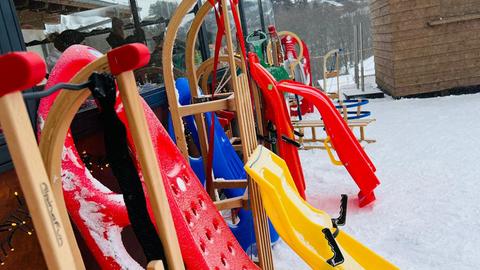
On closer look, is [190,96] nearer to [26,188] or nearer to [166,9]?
[166,9]

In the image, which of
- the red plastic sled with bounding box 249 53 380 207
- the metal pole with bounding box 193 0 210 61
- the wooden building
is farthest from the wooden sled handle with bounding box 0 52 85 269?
the wooden building

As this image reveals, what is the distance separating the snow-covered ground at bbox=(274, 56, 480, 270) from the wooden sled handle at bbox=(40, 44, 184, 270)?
1792mm

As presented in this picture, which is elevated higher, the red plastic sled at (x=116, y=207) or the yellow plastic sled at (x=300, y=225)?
the red plastic sled at (x=116, y=207)

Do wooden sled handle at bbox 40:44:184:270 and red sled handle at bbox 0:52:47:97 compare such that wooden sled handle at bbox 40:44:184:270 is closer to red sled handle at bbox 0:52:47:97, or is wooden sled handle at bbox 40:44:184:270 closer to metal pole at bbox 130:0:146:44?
red sled handle at bbox 0:52:47:97

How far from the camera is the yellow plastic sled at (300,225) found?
1.65m

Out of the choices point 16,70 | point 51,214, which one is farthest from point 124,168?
point 16,70

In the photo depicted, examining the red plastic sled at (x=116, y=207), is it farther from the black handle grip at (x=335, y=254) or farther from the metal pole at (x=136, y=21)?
the metal pole at (x=136, y=21)

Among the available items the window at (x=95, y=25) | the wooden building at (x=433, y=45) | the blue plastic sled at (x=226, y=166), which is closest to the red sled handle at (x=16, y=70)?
the window at (x=95, y=25)

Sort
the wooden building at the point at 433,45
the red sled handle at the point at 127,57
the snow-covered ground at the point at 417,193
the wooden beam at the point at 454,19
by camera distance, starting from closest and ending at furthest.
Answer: the red sled handle at the point at 127,57 → the snow-covered ground at the point at 417,193 → the wooden beam at the point at 454,19 → the wooden building at the point at 433,45

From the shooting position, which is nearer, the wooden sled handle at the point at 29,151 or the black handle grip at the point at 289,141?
the wooden sled handle at the point at 29,151

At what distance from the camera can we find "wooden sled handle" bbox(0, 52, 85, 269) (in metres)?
0.53

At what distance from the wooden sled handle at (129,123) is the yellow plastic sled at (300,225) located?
81 cm

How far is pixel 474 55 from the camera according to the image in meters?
7.24

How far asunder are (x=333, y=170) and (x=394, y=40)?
463 centimetres
